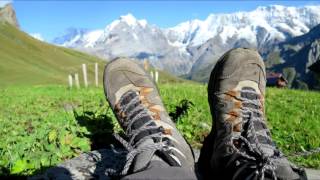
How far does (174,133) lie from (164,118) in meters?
0.31

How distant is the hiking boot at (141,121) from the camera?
3.04 m

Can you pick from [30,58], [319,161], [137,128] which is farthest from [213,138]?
[30,58]

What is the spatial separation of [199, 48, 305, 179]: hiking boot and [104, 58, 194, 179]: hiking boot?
0.89ft

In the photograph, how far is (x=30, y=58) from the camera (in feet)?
473

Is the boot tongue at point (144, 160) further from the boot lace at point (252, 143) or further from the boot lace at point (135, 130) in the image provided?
the boot lace at point (252, 143)

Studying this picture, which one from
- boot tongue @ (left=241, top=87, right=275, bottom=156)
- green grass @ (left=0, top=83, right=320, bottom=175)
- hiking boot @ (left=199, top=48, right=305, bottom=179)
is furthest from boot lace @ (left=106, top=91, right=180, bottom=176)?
green grass @ (left=0, top=83, right=320, bottom=175)

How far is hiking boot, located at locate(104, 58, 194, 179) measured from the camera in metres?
3.04

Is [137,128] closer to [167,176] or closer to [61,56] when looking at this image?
[167,176]

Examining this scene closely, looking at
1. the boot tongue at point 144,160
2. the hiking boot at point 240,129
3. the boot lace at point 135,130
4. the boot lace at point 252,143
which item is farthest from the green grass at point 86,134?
the boot lace at point 252,143

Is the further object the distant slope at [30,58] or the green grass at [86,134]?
the distant slope at [30,58]

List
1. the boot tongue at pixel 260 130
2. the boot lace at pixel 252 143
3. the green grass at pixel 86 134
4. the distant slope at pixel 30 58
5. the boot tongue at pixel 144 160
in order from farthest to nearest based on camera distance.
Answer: the distant slope at pixel 30 58, the green grass at pixel 86 134, the boot tongue at pixel 260 130, the boot tongue at pixel 144 160, the boot lace at pixel 252 143

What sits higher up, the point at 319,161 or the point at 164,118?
the point at 164,118

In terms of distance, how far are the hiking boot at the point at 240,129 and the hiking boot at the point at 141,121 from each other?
270 mm

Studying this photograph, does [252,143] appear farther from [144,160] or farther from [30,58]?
[30,58]
